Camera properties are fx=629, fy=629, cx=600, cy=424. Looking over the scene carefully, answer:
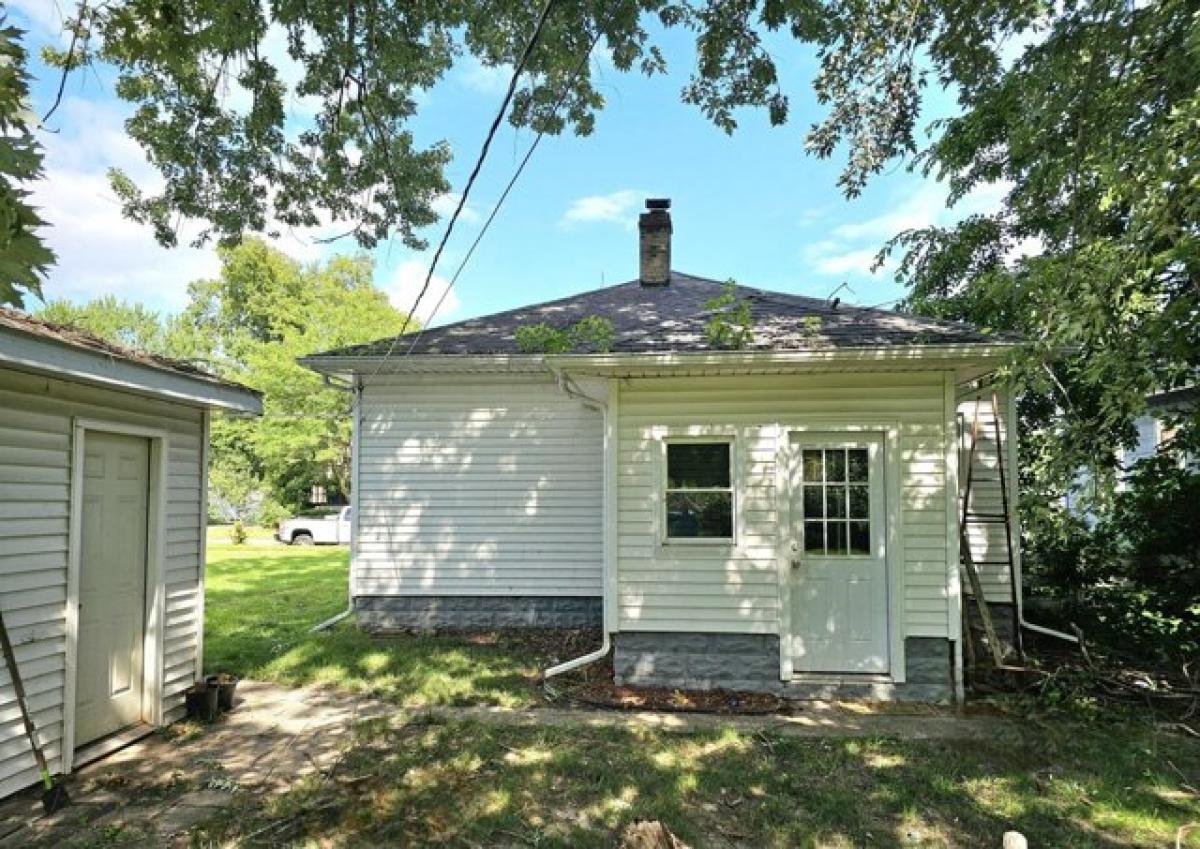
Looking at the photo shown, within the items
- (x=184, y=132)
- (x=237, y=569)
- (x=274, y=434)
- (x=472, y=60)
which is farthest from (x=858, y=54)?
(x=274, y=434)

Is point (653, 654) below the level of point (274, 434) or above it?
below

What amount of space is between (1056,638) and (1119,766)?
3.15 meters

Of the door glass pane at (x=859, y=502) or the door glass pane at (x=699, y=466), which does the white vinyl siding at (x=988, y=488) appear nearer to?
the door glass pane at (x=859, y=502)

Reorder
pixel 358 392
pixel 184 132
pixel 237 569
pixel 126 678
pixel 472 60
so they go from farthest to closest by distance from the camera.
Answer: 1. pixel 237 569
2. pixel 358 392
3. pixel 472 60
4. pixel 184 132
5. pixel 126 678

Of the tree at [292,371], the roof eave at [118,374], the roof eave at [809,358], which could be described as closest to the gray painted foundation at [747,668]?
the roof eave at [809,358]

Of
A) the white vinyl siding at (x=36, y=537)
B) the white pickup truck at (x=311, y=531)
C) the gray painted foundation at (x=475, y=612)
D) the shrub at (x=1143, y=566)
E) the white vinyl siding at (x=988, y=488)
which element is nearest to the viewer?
the white vinyl siding at (x=36, y=537)

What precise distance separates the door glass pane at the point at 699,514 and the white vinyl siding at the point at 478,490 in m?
2.20

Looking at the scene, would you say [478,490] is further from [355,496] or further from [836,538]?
[836,538]

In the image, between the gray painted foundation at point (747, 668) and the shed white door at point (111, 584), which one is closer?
the shed white door at point (111, 584)

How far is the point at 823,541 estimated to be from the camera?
18.6 ft

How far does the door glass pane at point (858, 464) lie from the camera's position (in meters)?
5.71

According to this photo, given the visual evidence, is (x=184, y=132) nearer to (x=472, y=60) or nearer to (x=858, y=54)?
(x=472, y=60)

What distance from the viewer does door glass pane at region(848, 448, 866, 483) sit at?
571 cm

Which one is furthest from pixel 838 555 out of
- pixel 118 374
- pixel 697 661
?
pixel 118 374
